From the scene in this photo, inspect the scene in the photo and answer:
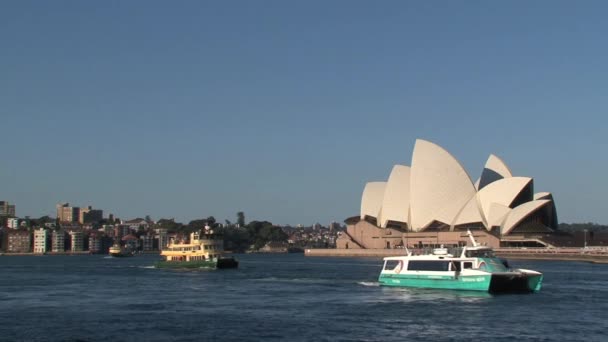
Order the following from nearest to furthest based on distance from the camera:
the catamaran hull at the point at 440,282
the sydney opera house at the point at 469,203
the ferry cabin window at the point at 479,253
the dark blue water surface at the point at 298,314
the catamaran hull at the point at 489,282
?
the dark blue water surface at the point at 298,314
the catamaran hull at the point at 489,282
the catamaran hull at the point at 440,282
the ferry cabin window at the point at 479,253
the sydney opera house at the point at 469,203

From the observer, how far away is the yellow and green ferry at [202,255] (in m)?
70.5

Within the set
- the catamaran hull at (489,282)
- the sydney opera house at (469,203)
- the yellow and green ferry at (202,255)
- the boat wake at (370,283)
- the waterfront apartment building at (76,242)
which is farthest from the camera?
the waterfront apartment building at (76,242)

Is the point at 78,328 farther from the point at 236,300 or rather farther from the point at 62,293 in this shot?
the point at 62,293

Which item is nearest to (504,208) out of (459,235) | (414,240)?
(459,235)

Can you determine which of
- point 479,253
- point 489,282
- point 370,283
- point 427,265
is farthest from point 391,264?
point 489,282

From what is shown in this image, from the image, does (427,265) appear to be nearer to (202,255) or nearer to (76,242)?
(202,255)

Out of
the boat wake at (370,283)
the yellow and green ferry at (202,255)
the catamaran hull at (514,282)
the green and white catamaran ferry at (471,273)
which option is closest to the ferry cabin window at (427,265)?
the green and white catamaran ferry at (471,273)

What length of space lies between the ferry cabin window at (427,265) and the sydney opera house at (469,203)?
6569 centimetres

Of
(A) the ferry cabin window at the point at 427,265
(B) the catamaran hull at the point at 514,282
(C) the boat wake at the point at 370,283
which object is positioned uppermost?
(A) the ferry cabin window at the point at 427,265

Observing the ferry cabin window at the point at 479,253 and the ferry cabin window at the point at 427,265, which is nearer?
the ferry cabin window at the point at 479,253

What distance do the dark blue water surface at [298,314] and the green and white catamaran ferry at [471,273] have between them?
0.61 metres

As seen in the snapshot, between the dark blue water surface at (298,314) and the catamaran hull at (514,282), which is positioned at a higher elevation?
the catamaran hull at (514,282)

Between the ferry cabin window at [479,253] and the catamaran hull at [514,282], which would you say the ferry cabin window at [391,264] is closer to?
the ferry cabin window at [479,253]

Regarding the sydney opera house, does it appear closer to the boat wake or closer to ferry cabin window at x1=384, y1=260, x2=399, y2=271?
the boat wake
